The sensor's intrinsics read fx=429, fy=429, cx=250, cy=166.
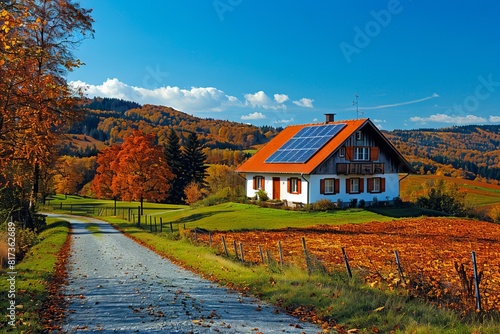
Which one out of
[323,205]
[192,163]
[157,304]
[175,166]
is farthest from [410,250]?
[192,163]

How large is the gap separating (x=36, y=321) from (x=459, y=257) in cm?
1689

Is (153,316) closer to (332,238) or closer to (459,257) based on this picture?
(459,257)

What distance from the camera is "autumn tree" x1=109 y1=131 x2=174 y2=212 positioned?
1670 inches

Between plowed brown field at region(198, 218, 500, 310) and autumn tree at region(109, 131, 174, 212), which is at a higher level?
autumn tree at region(109, 131, 174, 212)

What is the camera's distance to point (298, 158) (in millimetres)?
41531

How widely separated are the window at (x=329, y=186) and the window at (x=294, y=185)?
6.66 ft

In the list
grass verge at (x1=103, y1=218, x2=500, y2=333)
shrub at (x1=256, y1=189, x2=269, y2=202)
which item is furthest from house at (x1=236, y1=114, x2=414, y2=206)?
grass verge at (x1=103, y1=218, x2=500, y2=333)

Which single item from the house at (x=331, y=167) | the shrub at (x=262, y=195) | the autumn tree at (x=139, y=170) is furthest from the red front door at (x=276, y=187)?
the autumn tree at (x=139, y=170)

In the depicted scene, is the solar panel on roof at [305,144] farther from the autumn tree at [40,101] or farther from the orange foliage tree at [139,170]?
the autumn tree at [40,101]

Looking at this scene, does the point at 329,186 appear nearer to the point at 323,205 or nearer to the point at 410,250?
the point at 323,205

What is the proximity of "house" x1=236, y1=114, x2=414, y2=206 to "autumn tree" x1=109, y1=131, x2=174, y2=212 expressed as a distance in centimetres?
888

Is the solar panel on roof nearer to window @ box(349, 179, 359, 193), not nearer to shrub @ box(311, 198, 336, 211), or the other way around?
shrub @ box(311, 198, 336, 211)

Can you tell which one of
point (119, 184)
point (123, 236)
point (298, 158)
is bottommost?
point (123, 236)

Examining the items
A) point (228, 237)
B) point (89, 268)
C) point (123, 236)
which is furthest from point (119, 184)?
point (89, 268)
